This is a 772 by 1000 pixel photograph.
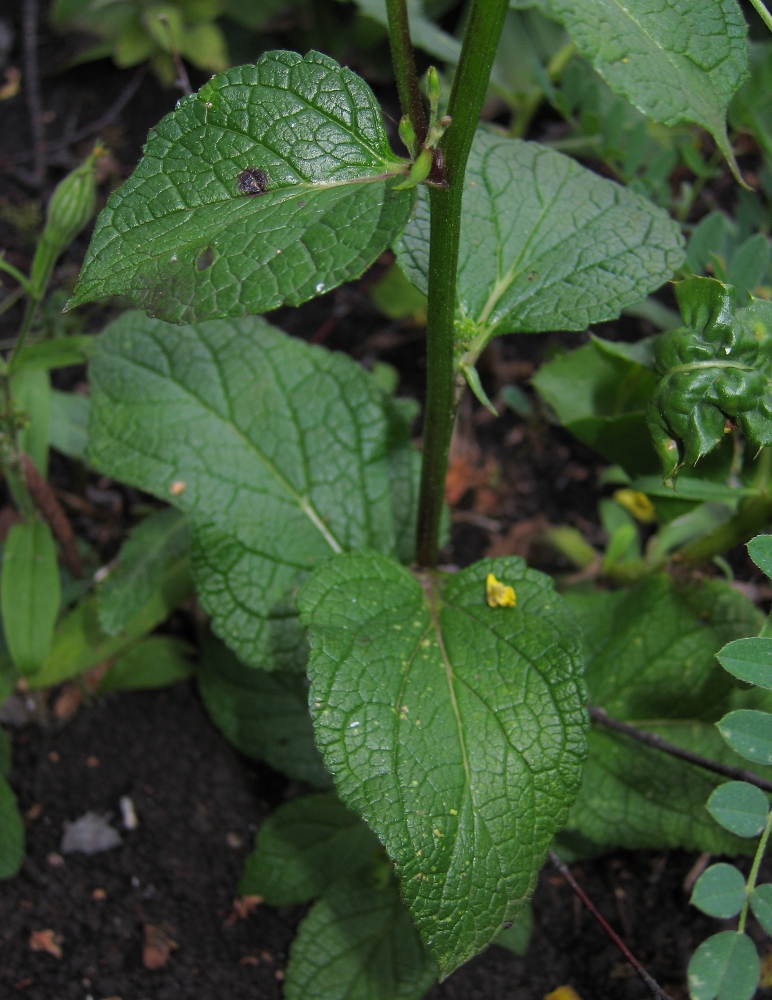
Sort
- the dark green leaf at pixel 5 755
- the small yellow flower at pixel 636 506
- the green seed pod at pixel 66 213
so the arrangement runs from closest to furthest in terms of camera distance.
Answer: the green seed pod at pixel 66 213 → the dark green leaf at pixel 5 755 → the small yellow flower at pixel 636 506

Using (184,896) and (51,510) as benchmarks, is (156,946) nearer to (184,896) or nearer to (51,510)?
(184,896)

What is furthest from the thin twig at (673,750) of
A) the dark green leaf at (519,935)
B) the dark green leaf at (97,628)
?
the dark green leaf at (97,628)

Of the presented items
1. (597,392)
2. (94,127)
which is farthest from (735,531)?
(94,127)

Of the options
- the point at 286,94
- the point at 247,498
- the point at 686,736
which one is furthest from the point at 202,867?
the point at 286,94

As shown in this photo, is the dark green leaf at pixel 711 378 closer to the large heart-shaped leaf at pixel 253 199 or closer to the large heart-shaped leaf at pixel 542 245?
the large heart-shaped leaf at pixel 542 245

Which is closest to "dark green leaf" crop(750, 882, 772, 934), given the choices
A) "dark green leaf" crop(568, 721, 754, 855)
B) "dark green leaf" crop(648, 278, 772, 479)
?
"dark green leaf" crop(568, 721, 754, 855)

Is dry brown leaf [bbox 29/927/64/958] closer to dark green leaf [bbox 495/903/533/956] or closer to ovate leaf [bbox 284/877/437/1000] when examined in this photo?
ovate leaf [bbox 284/877/437/1000]

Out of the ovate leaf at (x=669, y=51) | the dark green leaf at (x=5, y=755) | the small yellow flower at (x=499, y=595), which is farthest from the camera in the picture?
the dark green leaf at (x=5, y=755)
